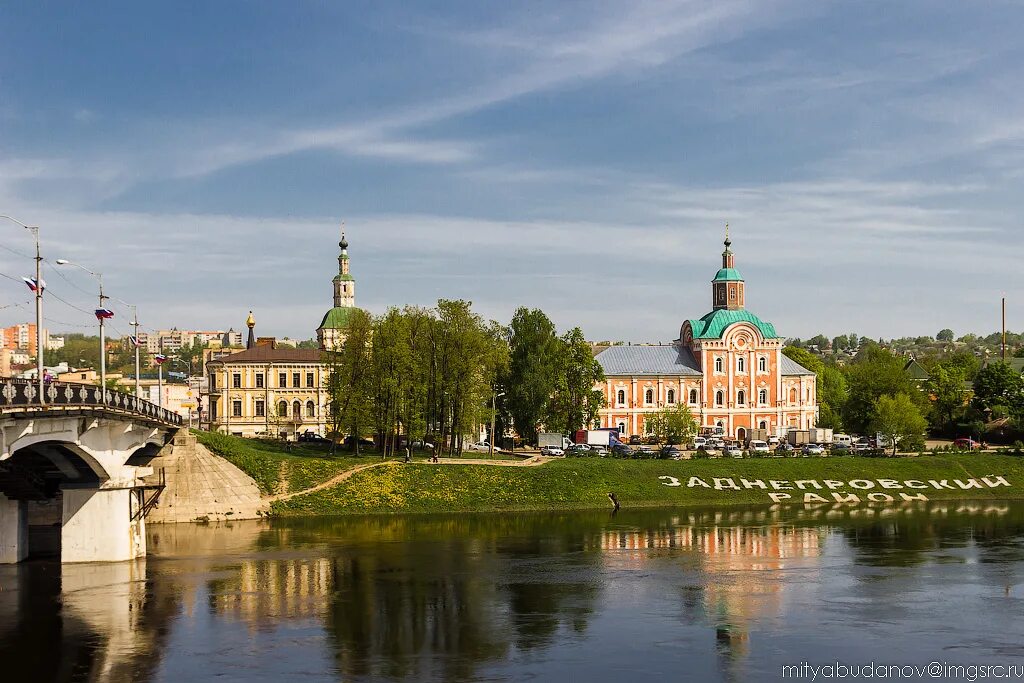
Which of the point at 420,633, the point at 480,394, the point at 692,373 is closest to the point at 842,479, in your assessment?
the point at 480,394

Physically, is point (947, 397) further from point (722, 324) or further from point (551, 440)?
point (551, 440)

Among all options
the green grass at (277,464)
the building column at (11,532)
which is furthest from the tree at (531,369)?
the building column at (11,532)

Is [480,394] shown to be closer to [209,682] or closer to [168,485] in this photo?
[168,485]

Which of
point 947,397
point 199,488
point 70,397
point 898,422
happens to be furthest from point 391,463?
point 947,397

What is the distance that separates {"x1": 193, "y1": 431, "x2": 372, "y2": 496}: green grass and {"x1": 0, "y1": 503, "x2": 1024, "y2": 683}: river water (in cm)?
757

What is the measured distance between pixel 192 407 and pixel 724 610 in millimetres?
99181

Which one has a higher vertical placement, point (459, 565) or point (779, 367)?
point (779, 367)

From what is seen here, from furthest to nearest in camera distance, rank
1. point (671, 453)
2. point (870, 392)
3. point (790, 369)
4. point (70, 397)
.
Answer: point (790, 369) → point (870, 392) → point (671, 453) → point (70, 397)

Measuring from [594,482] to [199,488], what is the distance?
97.0ft

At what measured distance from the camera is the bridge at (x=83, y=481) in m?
60.8

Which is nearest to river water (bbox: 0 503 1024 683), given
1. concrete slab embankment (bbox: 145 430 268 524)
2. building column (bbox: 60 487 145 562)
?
building column (bbox: 60 487 145 562)

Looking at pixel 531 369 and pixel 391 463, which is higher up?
pixel 531 369

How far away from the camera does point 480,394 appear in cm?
10250

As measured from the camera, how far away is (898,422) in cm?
11450
